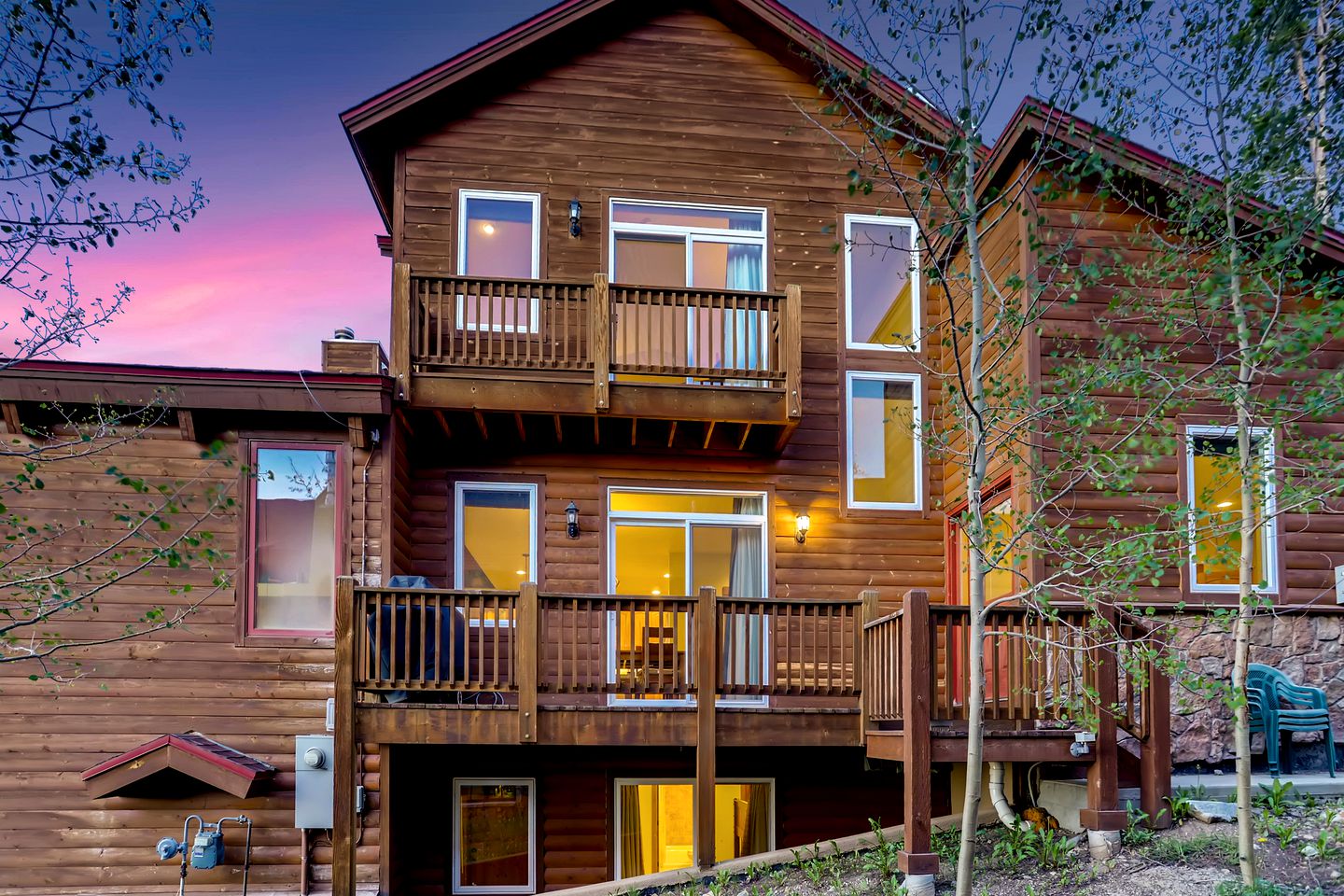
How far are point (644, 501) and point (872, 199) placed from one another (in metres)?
4.42

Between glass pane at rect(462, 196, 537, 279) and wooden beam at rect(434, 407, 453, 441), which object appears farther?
glass pane at rect(462, 196, 537, 279)

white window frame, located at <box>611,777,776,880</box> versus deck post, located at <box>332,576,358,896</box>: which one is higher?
deck post, located at <box>332,576,358,896</box>

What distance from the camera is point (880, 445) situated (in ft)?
36.3

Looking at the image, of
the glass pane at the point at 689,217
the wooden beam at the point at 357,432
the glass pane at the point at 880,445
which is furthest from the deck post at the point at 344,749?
the glass pane at the point at 880,445

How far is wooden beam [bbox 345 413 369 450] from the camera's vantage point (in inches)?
366

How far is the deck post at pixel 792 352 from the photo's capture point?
972 centimetres

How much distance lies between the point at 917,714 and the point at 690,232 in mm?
6112

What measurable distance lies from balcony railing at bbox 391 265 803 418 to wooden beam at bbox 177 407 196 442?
1.88m

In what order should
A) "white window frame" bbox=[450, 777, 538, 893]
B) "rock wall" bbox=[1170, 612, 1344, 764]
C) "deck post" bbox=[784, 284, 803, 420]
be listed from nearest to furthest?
1. "rock wall" bbox=[1170, 612, 1344, 764]
2. "deck post" bbox=[784, 284, 803, 420]
3. "white window frame" bbox=[450, 777, 538, 893]

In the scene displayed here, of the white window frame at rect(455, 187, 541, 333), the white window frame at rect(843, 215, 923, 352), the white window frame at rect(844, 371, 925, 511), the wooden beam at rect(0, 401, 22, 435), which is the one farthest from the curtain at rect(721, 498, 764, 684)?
the wooden beam at rect(0, 401, 22, 435)

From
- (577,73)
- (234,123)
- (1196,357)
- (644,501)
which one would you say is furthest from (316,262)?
(1196,357)

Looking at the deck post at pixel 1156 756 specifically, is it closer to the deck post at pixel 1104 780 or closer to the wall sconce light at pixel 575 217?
the deck post at pixel 1104 780

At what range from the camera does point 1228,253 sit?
6402 mm

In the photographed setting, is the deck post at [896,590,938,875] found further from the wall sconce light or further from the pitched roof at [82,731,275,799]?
the wall sconce light
